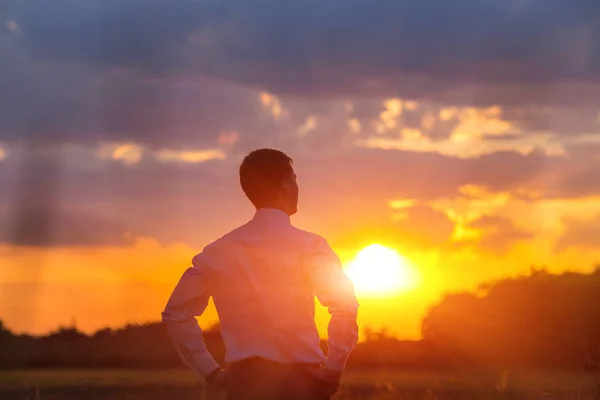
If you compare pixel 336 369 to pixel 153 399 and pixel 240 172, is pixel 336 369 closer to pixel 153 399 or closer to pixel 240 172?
pixel 240 172

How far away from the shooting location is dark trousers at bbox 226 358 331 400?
5312mm

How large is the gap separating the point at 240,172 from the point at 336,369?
1.35 meters

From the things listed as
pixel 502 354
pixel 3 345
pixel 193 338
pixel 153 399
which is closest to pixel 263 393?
pixel 193 338

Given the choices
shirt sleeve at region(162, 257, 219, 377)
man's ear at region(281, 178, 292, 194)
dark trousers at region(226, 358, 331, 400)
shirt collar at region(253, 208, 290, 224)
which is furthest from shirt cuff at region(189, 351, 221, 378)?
man's ear at region(281, 178, 292, 194)

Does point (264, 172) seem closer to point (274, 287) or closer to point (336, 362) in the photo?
point (274, 287)

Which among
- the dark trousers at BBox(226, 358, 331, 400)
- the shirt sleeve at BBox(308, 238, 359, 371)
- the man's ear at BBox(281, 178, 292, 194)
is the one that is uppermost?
the man's ear at BBox(281, 178, 292, 194)

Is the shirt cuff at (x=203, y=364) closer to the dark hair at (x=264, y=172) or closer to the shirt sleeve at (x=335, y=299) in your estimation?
the shirt sleeve at (x=335, y=299)

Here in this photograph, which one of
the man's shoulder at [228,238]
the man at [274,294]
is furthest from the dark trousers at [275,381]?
the man's shoulder at [228,238]

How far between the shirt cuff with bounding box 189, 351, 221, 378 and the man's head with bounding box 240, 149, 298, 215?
109 cm

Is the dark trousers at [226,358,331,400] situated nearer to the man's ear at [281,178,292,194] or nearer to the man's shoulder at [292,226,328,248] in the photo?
the man's shoulder at [292,226,328,248]

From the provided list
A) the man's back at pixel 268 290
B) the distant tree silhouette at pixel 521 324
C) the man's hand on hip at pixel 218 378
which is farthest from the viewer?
the distant tree silhouette at pixel 521 324

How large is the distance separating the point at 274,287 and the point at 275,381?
1.85 ft

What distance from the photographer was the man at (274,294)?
5297 millimetres

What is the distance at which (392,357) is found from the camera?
68.4 ft
